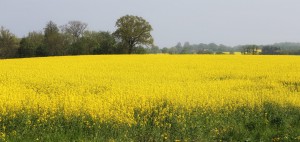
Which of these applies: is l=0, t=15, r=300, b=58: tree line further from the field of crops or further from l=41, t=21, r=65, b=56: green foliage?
the field of crops

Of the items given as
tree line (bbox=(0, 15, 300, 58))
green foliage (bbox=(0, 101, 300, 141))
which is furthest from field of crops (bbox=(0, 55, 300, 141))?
tree line (bbox=(0, 15, 300, 58))

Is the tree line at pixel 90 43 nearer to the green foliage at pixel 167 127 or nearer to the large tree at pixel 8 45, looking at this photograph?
the large tree at pixel 8 45

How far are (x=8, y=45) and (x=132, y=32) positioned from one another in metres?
19.9

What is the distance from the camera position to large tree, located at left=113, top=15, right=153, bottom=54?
61312 millimetres

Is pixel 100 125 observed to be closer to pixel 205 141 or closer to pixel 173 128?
pixel 173 128

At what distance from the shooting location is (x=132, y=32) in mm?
61094

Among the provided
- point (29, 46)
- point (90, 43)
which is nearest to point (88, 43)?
point (90, 43)

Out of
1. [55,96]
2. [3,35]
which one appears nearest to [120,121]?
[55,96]

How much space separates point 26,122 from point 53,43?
177 ft

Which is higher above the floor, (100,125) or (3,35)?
(3,35)

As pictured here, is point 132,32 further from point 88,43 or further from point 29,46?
point 29,46

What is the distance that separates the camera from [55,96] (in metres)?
13.6

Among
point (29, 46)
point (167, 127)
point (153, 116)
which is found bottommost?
point (167, 127)

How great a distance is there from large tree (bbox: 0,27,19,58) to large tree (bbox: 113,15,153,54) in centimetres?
1614
